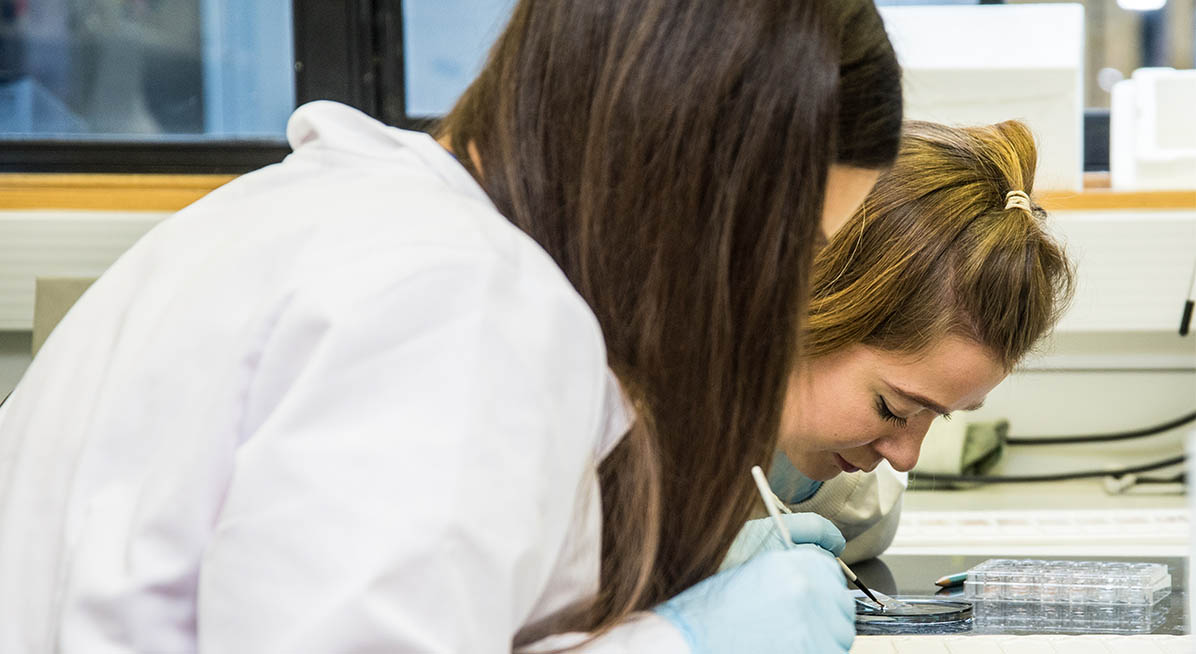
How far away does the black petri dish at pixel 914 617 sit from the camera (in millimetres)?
1263

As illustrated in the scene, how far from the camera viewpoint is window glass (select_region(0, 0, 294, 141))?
282 cm

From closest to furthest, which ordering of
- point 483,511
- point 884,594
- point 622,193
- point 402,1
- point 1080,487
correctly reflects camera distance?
point 483,511 < point 622,193 < point 884,594 < point 1080,487 < point 402,1

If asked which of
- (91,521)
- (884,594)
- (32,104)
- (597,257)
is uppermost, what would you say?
(597,257)

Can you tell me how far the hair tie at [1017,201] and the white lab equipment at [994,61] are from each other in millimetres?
741

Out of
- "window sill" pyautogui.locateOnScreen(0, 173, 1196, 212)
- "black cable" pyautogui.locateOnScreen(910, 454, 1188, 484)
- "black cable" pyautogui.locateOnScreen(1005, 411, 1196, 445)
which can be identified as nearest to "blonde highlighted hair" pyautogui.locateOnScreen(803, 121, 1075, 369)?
"black cable" pyautogui.locateOnScreen(910, 454, 1188, 484)

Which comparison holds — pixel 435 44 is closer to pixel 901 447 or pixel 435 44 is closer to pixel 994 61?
pixel 994 61

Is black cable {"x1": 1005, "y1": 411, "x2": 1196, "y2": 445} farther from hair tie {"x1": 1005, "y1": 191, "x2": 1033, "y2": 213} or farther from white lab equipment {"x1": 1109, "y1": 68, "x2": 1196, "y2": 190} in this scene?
hair tie {"x1": 1005, "y1": 191, "x2": 1033, "y2": 213}

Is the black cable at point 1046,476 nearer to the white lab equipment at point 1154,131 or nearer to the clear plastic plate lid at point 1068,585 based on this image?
the white lab equipment at point 1154,131

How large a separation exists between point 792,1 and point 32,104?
8.50 ft

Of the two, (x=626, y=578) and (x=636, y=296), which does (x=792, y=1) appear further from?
(x=626, y=578)

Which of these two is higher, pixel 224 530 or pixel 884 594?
pixel 224 530

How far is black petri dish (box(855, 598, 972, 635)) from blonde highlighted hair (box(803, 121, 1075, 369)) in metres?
0.28

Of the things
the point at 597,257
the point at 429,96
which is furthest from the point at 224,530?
the point at 429,96

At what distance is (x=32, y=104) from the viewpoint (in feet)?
9.41
